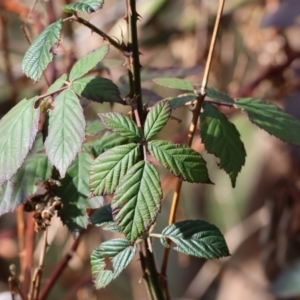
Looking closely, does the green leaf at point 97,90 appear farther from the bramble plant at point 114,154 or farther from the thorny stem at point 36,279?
the thorny stem at point 36,279

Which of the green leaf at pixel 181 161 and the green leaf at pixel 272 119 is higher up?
the green leaf at pixel 272 119

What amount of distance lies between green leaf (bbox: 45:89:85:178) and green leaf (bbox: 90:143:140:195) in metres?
0.03

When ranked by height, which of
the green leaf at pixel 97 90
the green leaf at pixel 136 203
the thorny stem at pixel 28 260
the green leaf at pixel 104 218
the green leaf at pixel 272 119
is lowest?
the thorny stem at pixel 28 260

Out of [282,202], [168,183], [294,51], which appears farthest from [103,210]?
[294,51]

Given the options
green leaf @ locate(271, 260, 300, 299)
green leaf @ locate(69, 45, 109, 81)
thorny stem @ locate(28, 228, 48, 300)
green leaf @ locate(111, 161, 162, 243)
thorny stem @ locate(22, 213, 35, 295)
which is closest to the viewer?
green leaf @ locate(111, 161, 162, 243)

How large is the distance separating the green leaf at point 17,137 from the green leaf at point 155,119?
4.3 inches

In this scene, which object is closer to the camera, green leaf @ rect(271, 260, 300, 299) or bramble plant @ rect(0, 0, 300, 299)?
bramble plant @ rect(0, 0, 300, 299)

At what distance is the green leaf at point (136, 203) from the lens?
0.47 metres

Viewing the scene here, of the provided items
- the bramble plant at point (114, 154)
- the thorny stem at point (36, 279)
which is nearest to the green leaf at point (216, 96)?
the bramble plant at point (114, 154)

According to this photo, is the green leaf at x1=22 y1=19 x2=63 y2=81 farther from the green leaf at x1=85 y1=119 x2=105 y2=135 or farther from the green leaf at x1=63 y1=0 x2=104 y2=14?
the green leaf at x1=85 y1=119 x2=105 y2=135

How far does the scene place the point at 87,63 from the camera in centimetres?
59

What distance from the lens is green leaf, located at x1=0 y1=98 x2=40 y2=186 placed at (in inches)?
20.4

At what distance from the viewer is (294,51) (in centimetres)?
146

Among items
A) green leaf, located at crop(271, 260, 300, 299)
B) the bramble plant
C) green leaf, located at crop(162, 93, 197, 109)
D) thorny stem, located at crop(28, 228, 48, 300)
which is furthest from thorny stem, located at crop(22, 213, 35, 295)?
green leaf, located at crop(271, 260, 300, 299)
